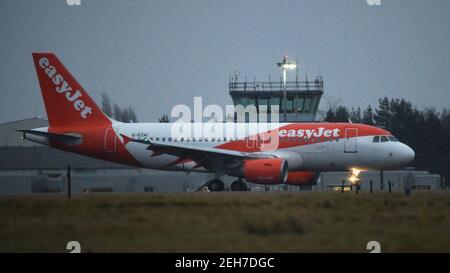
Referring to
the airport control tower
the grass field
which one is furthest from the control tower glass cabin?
the grass field

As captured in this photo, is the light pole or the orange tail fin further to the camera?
the light pole

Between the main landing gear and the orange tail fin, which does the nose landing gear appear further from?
the orange tail fin

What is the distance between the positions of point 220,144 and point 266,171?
433 centimetres

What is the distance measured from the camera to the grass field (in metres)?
15.4

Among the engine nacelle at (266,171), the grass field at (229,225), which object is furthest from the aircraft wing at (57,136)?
the grass field at (229,225)

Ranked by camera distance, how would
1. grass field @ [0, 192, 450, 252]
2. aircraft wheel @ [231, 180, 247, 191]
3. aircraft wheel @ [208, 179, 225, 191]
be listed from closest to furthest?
grass field @ [0, 192, 450, 252] < aircraft wheel @ [208, 179, 225, 191] < aircraft wheel @ [231, 180, 247, 191]

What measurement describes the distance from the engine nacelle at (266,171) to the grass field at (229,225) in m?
10.9

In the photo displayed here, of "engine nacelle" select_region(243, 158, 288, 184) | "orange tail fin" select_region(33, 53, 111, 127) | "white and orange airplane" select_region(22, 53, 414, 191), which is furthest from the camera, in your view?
"orange tail fin" select_region(33, 53, 111, 127)

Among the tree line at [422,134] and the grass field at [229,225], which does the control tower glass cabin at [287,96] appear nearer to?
the tree line at [422,134]

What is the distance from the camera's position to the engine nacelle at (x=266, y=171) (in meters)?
37.2

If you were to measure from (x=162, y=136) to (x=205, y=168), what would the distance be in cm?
295

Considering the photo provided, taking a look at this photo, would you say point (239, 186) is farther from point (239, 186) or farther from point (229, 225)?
point (229, 225)

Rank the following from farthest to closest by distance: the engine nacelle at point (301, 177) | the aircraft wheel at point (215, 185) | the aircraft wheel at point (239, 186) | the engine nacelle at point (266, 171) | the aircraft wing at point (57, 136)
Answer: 1. the engine nacelle at point (301, 177)
2. the aircraft wing at point (57, 136)
3. the aircraft wheel at point (239, 186)
4. the aircraft wheel at point (215, 185)
5. the engine nacelle at point (266, 171)
